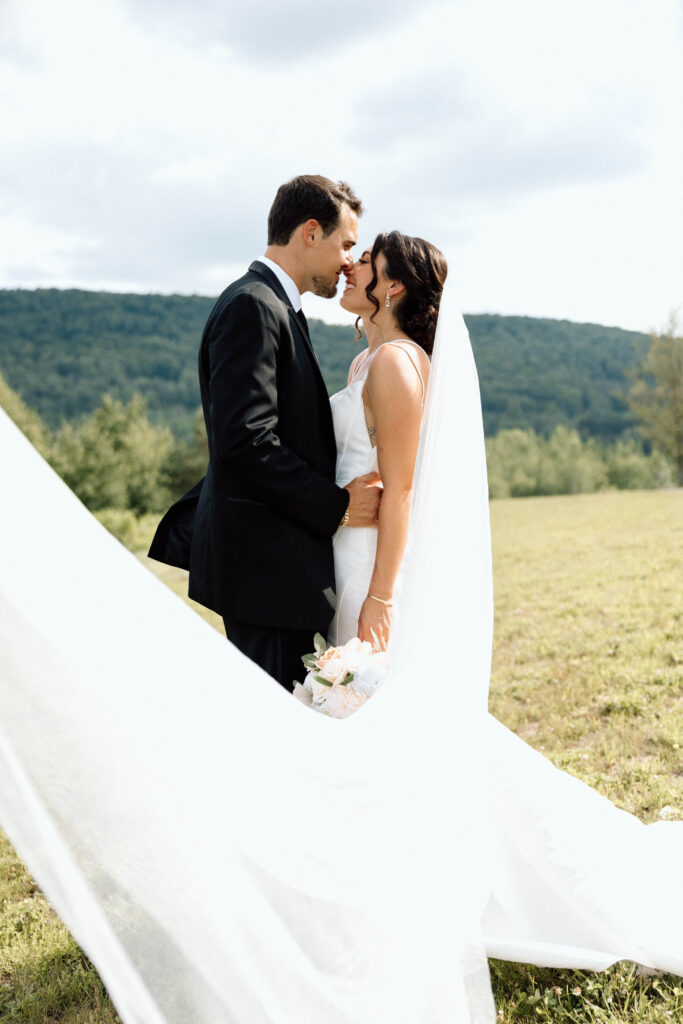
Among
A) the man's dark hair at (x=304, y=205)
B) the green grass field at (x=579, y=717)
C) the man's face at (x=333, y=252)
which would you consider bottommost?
the green grass field at (x=579, y=717)

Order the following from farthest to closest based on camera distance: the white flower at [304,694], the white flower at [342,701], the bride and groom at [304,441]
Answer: the bride and groom at [304,441], the white flower at [304,694], the white flower at [342,701]

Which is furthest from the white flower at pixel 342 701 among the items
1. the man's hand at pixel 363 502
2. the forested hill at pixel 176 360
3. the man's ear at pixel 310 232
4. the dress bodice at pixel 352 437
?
the forested hill at pixel 176 360

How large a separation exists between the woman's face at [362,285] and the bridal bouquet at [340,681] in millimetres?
1284

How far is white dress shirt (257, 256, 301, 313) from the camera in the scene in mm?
2896

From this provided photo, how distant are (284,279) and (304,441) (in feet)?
1.90

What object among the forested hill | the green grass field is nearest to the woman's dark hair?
the green grass field

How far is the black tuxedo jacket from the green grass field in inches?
57.3

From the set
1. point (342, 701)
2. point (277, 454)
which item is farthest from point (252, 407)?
point (342, 701)

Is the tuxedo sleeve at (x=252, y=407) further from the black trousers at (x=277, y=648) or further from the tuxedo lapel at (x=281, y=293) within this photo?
the black trousers at (x=277, y=648)

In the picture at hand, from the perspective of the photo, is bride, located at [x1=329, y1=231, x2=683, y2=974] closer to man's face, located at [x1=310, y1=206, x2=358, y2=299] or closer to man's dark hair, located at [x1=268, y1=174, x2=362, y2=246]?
man's face, located at [x1=310, y1=206, x2=358, y2=299]

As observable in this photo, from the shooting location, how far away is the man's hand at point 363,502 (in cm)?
290

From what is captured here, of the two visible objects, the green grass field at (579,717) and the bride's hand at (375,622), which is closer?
the green grass field at (579,717)

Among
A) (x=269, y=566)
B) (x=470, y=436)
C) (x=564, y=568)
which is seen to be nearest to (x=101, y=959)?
(x=269, y=566)

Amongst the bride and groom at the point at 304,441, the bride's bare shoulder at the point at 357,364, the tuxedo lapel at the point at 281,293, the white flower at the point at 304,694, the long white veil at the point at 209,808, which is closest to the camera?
the long white veil at the point at 209,808
